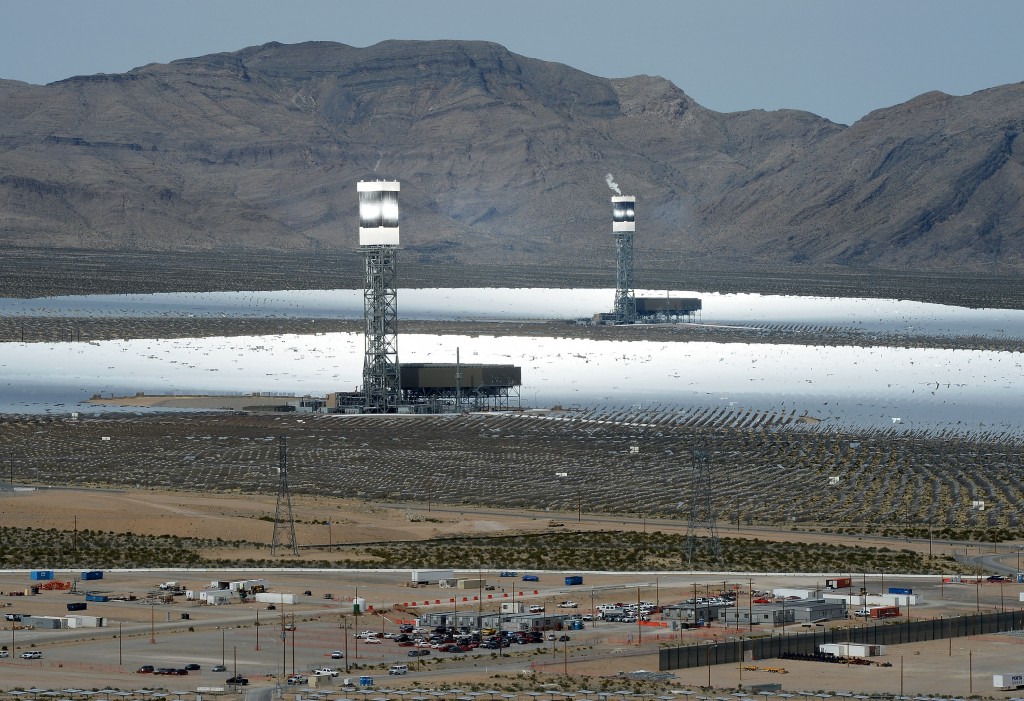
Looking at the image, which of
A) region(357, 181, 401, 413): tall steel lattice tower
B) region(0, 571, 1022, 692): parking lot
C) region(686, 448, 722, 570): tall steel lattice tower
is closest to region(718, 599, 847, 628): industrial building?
region(0, 571, 1022, 692): parking lot

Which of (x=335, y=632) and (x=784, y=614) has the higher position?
(x=784, y=614)

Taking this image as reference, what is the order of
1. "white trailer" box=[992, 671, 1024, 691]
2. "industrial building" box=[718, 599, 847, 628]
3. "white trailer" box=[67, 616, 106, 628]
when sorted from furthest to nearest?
A: "industrial building" box=[718, 599, 847, 628] < "white trailer" box=[67, 616, 106, 628] < "white trailer" box=[992, 671, 1024, 691]

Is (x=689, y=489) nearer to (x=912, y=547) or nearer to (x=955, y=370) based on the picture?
(x=912, y=547)

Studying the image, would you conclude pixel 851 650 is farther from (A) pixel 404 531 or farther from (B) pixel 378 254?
(B) pixel 378 254

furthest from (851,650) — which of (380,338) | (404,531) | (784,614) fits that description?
(380,338)

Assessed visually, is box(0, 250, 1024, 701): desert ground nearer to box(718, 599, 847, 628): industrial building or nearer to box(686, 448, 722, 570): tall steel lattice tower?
box(718, 599, 847, 628): industrial building

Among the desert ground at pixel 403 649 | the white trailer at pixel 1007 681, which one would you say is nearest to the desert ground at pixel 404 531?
the desert ground at pixel 403 649
